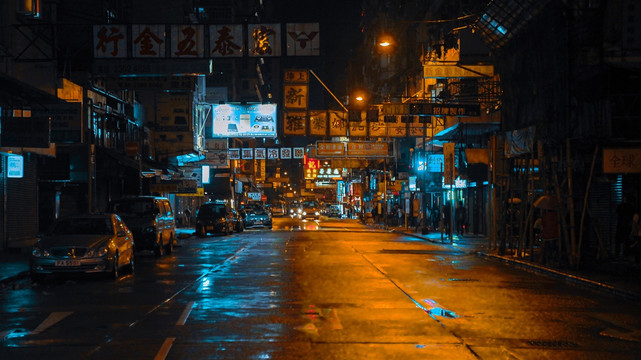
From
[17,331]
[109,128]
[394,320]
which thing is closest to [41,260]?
[17,331]

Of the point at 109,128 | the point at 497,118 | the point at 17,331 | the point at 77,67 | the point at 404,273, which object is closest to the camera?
the point at 17,331

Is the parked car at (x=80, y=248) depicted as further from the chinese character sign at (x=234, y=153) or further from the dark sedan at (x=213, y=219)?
the chinese character sign at (x=234, y=153)

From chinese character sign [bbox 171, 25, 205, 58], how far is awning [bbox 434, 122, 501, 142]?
18.6m

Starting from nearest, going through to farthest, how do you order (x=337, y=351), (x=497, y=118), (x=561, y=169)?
(x=337, y=351), (x=561, y=169), (x=497, y=118)

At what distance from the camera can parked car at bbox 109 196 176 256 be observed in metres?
26.2

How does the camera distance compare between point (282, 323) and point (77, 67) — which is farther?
point (77, 67)

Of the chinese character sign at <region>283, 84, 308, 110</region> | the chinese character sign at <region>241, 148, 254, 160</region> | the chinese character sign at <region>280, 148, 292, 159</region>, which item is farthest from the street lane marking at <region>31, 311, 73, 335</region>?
the chinese character sign at <region>241, 148, 254, 160</region>

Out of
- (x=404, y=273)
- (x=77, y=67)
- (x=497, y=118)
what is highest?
(x=77, y=67)

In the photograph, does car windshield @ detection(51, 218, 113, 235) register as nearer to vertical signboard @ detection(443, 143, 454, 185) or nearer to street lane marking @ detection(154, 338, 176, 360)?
street lane marking @ detection(154, 338, 176, 360)

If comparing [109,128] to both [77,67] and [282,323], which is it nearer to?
[77,67]

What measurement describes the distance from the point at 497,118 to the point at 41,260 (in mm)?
25121

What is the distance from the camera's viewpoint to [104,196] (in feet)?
137

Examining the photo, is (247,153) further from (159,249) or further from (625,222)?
(625,222)

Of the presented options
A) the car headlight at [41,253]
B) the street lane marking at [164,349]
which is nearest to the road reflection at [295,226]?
the car headlight at [41,253]
